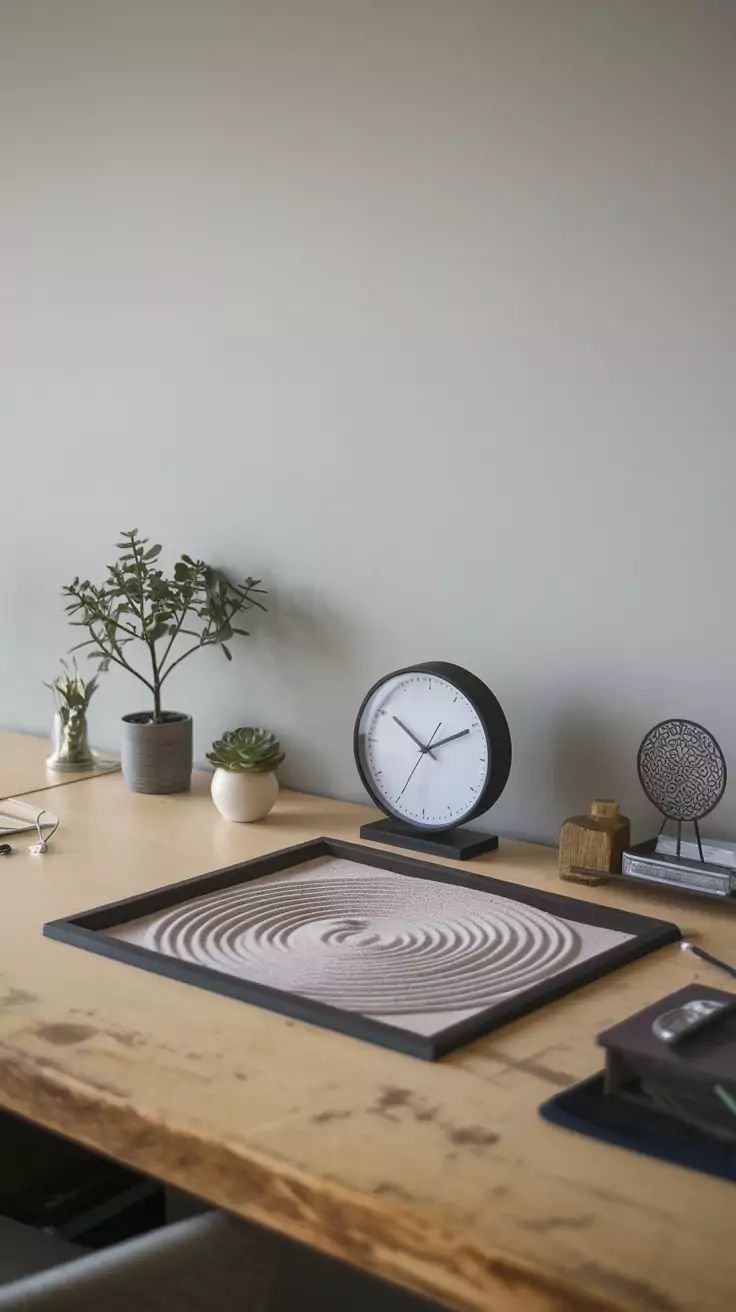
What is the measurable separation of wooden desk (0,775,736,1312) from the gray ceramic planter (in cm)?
50

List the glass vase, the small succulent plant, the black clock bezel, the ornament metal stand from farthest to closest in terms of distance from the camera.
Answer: the glass vase
the small succulent plant
the black clock bezel
the ornament metal stand

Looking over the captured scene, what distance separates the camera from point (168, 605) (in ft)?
5.71

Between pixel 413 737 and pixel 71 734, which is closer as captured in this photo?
pixel 413 737

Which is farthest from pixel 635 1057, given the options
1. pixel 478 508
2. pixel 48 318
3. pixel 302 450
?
pixel 48 318

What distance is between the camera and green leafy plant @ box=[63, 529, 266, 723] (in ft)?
5.65

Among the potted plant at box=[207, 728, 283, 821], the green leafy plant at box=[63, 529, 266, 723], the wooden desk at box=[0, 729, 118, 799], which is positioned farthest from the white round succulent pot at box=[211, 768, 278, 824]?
the wooden desk at box=[0, 729, 118, 799]

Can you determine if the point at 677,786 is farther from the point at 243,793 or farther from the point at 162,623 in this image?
the point at 162,623

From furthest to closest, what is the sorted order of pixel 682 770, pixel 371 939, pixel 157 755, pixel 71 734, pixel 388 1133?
pixel 71 734, pixel 157 755, pixel 682 770, pixel 371 939, pixel 388 1133

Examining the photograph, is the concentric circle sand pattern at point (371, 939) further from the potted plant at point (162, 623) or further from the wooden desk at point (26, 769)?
the wooden desk at point (26, 769)

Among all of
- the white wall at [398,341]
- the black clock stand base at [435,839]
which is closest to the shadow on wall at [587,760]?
the white wall at [398,341]

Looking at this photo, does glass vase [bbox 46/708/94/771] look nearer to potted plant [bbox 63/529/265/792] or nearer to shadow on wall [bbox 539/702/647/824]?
potted plant [bbox 63/529/265/792]

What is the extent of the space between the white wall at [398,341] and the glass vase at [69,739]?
5.6 inches

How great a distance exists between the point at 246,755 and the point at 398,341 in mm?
549

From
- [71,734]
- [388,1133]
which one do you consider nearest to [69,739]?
[71,734]
